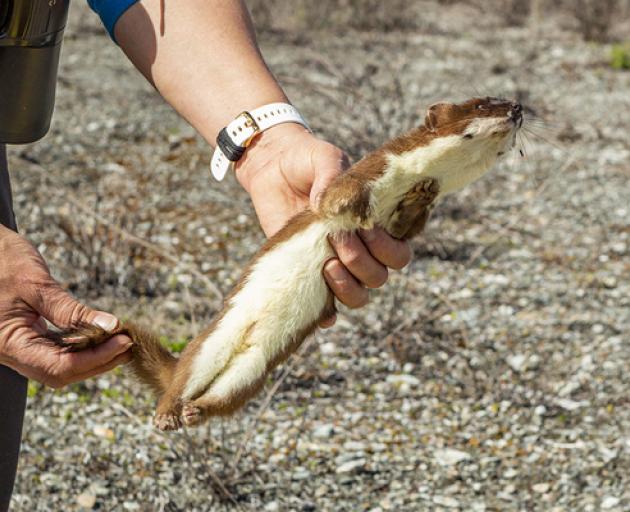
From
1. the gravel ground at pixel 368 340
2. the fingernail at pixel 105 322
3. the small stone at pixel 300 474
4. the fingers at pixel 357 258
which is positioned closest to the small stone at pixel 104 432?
the gravel ground at pixel 368 340

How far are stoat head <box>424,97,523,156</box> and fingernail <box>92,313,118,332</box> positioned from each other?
683mm

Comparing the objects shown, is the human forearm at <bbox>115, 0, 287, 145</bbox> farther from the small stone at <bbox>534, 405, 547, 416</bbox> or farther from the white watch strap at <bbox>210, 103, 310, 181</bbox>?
the small stone at <bbox>534, 405, 547, 416</bbox>

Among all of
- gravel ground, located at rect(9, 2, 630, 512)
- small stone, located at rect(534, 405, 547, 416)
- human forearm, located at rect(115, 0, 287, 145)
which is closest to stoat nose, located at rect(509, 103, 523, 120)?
human forearm, located at rect(115, 0, 287, 145)

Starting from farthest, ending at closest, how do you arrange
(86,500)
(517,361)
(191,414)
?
(517,361), (86,500), (191,414)

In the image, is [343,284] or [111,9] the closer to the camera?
[343,284]

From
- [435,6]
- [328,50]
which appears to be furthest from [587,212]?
[435,6]

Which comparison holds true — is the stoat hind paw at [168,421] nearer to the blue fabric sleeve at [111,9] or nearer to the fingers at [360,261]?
the fingers at [360,261]

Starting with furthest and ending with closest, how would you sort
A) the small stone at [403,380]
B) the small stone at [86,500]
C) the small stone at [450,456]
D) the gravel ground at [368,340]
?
the small stone at [403,380]
the small stone at [450,456]
the gravel ground at [368,340]
the small stone at [86,500]

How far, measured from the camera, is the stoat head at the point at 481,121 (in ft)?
6.33

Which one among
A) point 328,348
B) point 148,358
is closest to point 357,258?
point 148,358

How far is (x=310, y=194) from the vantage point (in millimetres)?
2074

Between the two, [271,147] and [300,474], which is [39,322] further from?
[300,474]

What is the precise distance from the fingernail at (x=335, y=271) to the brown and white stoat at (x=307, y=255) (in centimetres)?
2

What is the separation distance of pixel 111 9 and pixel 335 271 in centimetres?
79
